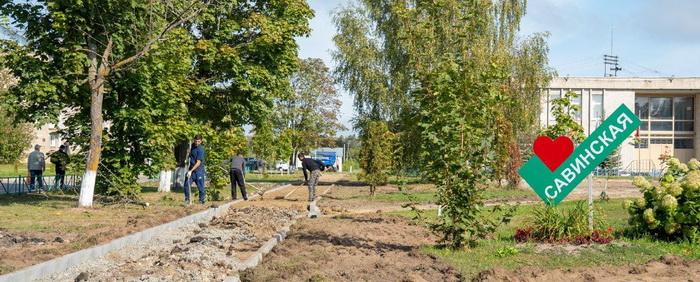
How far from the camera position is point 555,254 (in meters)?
9.96

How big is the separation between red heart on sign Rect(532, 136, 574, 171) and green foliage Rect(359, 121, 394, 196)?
15.5m

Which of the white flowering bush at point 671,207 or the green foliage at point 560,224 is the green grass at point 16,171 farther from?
the white flowering bush at point 671,207

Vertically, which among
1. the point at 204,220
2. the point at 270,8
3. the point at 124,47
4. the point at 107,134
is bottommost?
the point at 204,220

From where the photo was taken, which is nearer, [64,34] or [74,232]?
[74,232]

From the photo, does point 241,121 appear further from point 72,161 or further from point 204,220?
point 204,220

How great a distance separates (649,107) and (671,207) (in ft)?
213

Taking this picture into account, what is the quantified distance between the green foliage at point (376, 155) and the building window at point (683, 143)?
50.4 metres

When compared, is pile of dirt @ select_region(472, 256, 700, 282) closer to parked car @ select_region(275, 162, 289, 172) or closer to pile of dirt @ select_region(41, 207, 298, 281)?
pile of dirt @ select_region(41, 207, 298, 281)

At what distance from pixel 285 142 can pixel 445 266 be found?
39457 millimetres

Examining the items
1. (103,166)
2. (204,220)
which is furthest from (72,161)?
(204,220)

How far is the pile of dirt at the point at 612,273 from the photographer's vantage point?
8047 mm

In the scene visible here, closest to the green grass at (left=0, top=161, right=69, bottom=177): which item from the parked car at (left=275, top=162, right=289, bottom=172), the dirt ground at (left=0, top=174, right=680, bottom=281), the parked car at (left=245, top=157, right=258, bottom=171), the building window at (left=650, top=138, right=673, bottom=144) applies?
the parked car at (left=275, top=162, right=289, bottom=172)

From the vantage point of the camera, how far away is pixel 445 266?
8906 millimetres

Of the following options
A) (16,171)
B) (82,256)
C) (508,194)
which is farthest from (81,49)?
(16,171)
